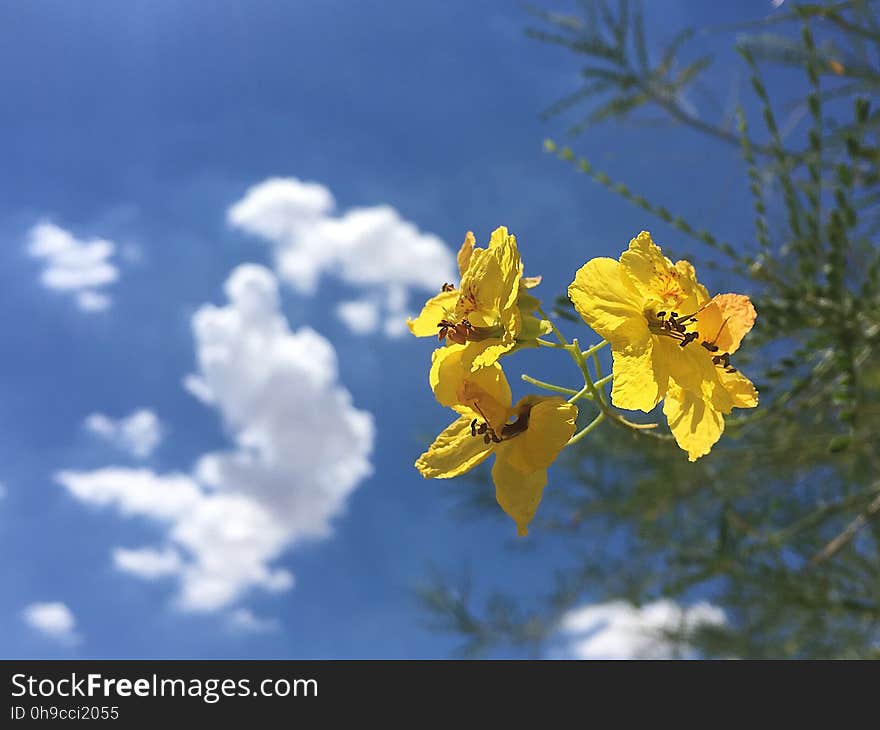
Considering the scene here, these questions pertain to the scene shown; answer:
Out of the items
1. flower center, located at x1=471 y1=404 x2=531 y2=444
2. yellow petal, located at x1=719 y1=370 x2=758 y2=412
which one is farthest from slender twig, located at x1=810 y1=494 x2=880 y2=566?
flower center, located at x1=471 y1=404 x2=531 y2=444

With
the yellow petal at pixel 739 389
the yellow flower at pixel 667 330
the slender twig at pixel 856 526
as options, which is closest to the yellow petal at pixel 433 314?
the yellow flower at pixel 667 330

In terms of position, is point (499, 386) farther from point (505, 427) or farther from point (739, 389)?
point (739, 389)

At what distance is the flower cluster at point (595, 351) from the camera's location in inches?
26.2

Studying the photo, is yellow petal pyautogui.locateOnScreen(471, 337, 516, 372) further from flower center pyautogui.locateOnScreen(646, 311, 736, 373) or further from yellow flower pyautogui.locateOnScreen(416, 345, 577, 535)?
flower center pyautogui.locateOnScreen(646, 311, 736, 373)

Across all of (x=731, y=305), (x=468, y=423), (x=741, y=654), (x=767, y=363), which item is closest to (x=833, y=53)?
(x=767, y=363)

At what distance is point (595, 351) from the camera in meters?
0.69

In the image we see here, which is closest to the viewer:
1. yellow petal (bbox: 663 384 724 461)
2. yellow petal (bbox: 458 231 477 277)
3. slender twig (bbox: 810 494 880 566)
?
yellow petal (bbox: 663 384 724 461)

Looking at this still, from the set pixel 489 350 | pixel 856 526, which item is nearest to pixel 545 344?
pixel 489 350

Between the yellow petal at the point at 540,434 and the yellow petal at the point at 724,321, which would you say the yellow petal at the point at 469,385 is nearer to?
the yellow petal at the point at 540,434

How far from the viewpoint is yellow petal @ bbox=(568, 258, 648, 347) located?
672 millimetres

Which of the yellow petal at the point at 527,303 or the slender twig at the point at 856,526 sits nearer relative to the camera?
the yellow petal at the point at 527,303

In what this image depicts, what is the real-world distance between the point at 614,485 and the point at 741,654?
82cm

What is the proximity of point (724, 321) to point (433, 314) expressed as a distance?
0.88 ft
